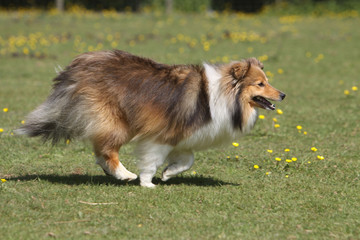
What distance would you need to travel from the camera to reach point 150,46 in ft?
60.8

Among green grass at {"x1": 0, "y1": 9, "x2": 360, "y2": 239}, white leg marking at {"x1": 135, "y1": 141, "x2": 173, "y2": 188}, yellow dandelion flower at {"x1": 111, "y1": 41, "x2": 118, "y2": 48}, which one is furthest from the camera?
yellow dandelion flower at {"x1": 111, "y1": 41, "x2": 118, "y2": 48}

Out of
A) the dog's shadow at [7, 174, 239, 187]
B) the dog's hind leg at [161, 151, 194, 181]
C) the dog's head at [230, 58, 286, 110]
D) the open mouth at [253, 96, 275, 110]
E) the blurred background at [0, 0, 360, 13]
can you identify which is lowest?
the blurred background at [0, 0, 360, 13]

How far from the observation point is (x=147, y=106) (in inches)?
241

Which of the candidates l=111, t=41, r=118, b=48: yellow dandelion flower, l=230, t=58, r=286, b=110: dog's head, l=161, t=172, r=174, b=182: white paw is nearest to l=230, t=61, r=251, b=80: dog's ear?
l=230, t=58, r=286, b=110: dog's head

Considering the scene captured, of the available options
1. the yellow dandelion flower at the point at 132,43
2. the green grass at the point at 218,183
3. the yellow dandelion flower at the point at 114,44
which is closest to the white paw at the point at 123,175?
the green grass at the point at 218,183

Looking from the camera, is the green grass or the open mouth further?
the open mouth

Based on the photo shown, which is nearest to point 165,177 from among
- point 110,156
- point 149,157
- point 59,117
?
point 149,157

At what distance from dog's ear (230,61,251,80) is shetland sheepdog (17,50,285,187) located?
0.4 inches

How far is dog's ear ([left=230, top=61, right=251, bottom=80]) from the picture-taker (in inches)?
243

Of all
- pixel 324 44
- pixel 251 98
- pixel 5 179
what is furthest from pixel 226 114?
pixel 324 44

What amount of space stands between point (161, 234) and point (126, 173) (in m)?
1.54

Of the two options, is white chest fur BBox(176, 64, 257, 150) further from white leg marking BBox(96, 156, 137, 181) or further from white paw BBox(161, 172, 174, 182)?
white leg marking BBox(96, 156, 137, 181)

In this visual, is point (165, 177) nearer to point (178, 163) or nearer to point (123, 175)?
point (178, 163)

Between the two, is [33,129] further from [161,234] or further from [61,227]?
[161,234]
